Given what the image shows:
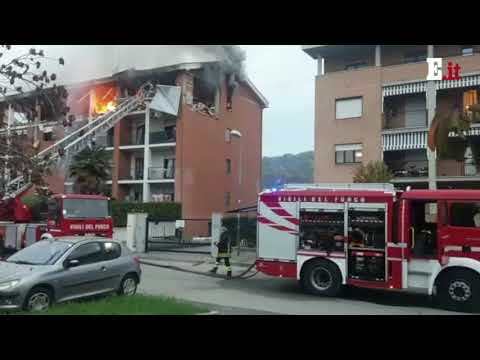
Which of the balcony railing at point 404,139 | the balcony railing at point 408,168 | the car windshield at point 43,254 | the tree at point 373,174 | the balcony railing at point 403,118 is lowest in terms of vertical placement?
the car windshield at point 43,254

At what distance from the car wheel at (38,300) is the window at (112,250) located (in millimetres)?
1685

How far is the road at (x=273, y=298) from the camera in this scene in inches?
418

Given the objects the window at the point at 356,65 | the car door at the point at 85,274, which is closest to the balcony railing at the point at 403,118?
the window at the point at 356,65

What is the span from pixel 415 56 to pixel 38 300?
75.5ft

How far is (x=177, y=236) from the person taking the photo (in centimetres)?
3020

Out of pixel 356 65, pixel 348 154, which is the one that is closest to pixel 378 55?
pixel 356 65

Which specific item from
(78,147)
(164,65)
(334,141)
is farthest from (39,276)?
(164,65)

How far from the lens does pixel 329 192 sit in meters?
12.6

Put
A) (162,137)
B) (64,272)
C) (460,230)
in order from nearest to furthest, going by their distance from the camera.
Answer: (64,272) < (460,230) < (162,137)

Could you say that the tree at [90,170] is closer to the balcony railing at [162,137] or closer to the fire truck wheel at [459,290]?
the balcony railing at [162,137]

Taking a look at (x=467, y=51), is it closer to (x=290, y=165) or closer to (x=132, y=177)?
(x=132, y=177)

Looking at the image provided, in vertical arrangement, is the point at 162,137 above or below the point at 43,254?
above

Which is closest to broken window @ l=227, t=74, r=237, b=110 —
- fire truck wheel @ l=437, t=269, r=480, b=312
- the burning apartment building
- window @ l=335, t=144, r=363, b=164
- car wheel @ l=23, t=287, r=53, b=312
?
the burning apartment building
